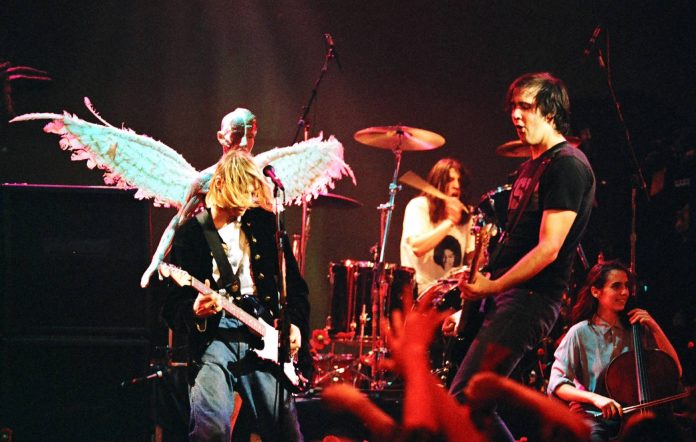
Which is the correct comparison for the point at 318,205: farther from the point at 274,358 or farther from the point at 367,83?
the point at 274,358

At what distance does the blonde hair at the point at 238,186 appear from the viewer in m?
4.20

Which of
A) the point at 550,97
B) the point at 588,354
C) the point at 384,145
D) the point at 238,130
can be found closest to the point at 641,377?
the point at 588,354

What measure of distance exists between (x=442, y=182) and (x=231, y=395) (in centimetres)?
431

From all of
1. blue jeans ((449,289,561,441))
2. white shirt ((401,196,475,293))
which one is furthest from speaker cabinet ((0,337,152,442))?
white shirt ((401,196,475,293))

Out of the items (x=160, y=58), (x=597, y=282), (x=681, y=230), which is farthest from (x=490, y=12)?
(x=597, y=282)

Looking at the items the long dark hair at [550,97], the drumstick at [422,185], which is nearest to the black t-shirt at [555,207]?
the long dark hair at [550,97]

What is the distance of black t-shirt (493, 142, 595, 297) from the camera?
10.8 ft

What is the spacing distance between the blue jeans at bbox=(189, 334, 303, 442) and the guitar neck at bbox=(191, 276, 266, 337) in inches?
4.6

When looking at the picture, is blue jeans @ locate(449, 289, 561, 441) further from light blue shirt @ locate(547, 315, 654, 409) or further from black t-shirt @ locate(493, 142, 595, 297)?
light blue shirt @ locate(547, 315, 654, 409)

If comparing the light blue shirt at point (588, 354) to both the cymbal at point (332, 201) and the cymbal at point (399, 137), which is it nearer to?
the cymbal at point (332, 201)

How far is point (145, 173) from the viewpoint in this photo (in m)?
5.52

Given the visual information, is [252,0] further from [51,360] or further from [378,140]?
[51,360]

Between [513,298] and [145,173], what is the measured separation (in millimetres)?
3280

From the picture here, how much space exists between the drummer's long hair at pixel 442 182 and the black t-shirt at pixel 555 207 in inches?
162
